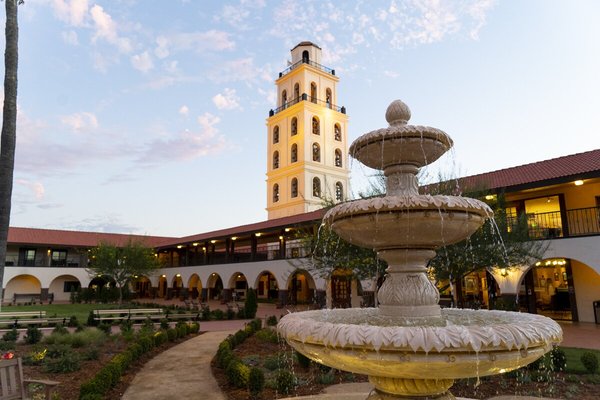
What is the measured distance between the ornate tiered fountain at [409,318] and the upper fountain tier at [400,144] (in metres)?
0.01

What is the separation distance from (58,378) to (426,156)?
8951mm

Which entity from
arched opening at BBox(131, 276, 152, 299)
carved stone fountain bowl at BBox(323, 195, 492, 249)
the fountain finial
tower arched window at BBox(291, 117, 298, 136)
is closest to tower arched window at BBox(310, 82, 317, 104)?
tower arched window at BBox(291, 117, 298, 136)

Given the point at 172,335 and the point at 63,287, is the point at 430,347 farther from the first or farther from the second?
the point at 63,287

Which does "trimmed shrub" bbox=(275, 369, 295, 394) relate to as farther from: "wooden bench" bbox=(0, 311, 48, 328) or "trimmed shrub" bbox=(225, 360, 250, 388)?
"wooden bench" bbox=(0, 311, 48, 328)

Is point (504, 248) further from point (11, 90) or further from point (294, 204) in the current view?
point (294, 204)

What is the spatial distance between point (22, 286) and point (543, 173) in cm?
4243

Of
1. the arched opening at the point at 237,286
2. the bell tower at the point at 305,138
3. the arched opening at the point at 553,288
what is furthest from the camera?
the bell tower at the point at 305,138

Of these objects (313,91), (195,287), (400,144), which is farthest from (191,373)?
(313,91)

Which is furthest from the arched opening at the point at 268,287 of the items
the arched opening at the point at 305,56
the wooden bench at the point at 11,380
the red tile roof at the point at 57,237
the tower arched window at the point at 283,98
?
the wooden bench at the point at 11,380

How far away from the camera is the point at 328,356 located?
3463 millimetres

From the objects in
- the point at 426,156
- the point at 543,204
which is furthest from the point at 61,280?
the point at 426,156

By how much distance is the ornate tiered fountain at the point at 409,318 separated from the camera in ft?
10.2

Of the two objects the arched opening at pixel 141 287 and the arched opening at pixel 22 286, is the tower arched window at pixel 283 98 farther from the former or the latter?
the arched opening at pixel 22 286

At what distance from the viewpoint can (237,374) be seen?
Answer: 8141 millimetres
